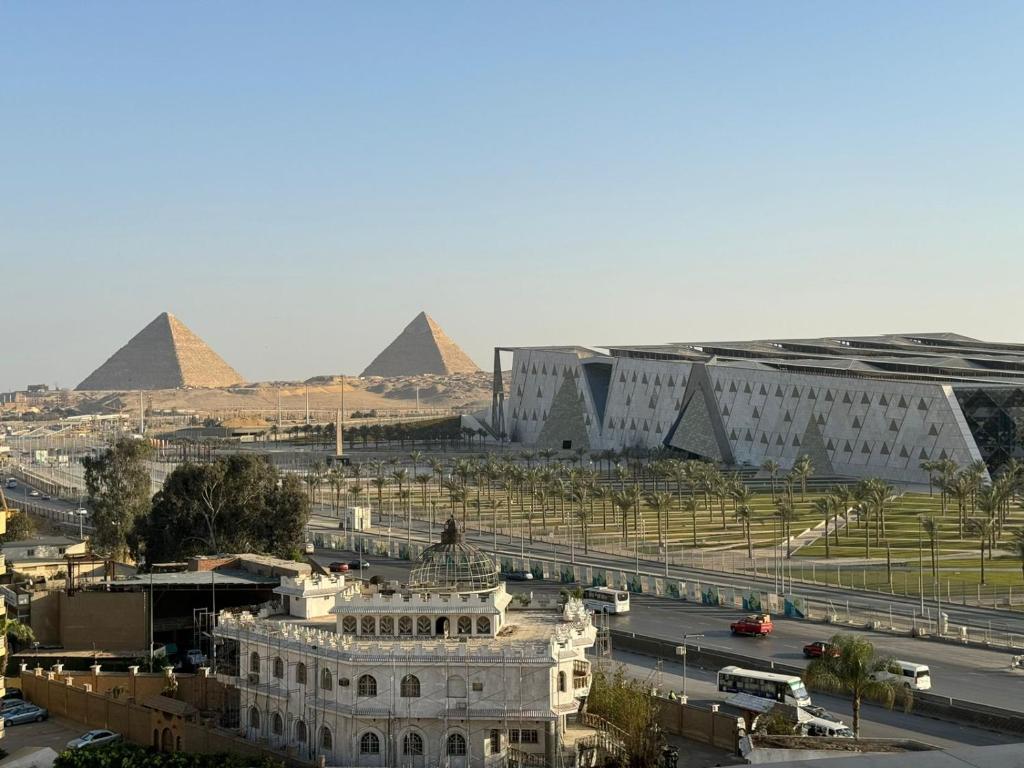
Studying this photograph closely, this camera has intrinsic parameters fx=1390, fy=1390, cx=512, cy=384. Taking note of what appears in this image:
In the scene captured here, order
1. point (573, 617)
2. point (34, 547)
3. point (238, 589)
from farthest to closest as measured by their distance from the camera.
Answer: point (34, 547)
point (238, 589)
point (573, 617)

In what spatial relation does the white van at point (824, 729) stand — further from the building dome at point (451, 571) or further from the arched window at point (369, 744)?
the arched window at point (369, 744)

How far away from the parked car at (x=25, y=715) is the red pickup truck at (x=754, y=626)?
21728 millimetres

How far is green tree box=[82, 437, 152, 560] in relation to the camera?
72.9m

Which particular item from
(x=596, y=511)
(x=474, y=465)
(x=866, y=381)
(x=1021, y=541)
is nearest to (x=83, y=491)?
(x=474, y=465)

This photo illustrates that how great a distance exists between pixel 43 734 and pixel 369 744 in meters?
10.9

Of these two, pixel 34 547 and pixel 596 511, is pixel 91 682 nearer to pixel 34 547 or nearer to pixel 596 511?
pixel 34 547

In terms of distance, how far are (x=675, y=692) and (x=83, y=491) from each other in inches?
3188

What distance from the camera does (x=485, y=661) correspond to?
103 feet

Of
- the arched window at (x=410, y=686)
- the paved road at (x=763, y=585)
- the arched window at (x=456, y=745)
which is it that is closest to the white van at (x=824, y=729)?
the arched window at (x=456, y=745)

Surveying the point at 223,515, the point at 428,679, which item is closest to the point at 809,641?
the point at 428,679

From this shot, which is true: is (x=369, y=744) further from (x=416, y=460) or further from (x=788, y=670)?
(x=416, y=460)

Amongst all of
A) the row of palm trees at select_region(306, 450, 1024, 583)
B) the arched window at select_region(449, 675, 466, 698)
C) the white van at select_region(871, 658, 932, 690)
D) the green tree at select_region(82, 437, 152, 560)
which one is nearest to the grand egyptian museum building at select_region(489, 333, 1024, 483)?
the row of palm trees at select_region(306, 450, 1024, 583)

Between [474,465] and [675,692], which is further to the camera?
[474,465]

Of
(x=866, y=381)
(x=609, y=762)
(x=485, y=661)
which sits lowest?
(x=609, y=762)
